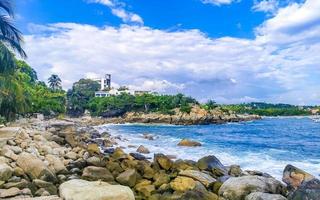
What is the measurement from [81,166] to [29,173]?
109 inches

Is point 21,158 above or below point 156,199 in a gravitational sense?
above

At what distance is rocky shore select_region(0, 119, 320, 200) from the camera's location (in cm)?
877

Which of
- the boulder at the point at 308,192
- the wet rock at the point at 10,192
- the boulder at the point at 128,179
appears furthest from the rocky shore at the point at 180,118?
the boulder at the point at 308,192

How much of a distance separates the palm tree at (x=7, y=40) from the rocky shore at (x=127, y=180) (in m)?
6.66

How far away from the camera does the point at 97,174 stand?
534 inches

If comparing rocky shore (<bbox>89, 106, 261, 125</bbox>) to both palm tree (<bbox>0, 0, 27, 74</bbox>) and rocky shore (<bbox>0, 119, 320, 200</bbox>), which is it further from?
rocky shore (<bbox>0, 119, 320, 200</bbox>)

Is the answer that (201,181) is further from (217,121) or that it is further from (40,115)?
(217,121)

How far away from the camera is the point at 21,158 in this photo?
13.8m

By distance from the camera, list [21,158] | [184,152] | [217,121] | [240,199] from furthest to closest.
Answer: [217,121]
[184,152]
[21,158]
[240,199]

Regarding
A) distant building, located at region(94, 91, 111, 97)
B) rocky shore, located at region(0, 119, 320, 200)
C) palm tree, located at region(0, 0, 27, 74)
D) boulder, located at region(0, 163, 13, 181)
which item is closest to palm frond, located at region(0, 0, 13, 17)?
palm tree, located at region(0, 0, 27, 74)

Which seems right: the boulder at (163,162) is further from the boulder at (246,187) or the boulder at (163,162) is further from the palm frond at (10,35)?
the palm frond at (10,35)

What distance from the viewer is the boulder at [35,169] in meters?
12.8

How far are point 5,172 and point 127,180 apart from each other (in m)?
3.73

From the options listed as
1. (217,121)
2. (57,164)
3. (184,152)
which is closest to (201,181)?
(57,164)
